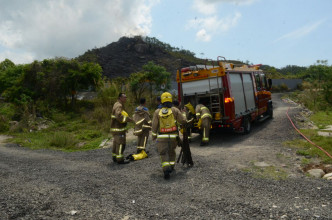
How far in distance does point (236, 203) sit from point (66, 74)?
1630cm

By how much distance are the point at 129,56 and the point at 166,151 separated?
233 feet

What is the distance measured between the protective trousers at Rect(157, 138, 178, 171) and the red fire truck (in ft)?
7.88

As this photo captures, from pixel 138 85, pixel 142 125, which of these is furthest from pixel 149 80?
pixel 142 125

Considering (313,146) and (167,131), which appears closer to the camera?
(167,131)

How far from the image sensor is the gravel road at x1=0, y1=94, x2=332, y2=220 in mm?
3795

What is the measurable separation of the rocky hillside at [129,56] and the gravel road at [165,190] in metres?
56.8

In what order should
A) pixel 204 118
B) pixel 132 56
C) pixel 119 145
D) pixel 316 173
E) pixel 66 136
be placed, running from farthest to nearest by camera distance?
pixel 132 56, pixel 66 136, pixel 204 118, pixel 119 145, pixel 316 173

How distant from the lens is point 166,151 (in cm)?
575

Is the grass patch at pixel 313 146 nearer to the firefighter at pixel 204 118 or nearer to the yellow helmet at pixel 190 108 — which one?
the firefighter at pixel 204 118

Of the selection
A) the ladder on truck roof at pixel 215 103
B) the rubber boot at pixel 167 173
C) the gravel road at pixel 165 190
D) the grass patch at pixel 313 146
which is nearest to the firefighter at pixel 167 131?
the rubber boot at pixel 167 173

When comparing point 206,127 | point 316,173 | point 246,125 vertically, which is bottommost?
point 316,173

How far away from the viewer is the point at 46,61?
18688mm

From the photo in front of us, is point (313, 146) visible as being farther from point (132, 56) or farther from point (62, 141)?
point (132, 56)

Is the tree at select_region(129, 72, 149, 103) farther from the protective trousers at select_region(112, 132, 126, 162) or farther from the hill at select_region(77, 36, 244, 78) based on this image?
the hill at select_region(77, 36, 244, 78)
